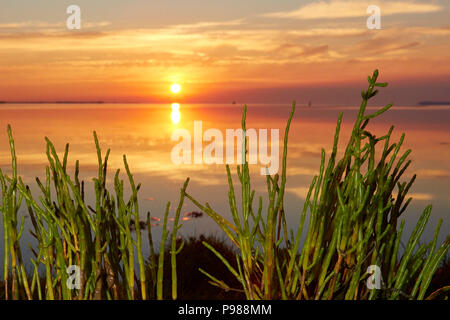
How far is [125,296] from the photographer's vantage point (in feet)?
8.36

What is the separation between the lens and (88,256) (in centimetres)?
240

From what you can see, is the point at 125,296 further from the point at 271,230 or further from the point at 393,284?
the point at 393,284

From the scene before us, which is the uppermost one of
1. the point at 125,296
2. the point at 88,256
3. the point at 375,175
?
the point at 375,175

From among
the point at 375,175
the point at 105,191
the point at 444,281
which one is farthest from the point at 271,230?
the point at 444,281

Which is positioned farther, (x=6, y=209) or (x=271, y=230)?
(x=6, y=209)

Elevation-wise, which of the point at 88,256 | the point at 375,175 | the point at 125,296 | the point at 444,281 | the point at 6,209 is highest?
the point at 375,175

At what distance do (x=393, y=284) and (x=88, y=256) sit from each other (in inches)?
49.0
